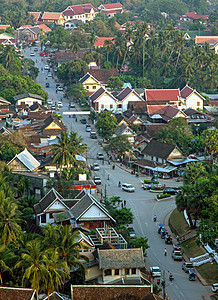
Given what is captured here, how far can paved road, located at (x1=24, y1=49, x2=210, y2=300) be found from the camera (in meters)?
65.9

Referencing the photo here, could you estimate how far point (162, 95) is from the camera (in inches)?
5782

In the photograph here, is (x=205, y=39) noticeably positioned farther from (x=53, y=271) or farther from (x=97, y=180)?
(x=53, y=271)

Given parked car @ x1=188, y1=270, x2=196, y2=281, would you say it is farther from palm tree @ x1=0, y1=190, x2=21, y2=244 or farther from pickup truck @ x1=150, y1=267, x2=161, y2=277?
palm tree @ x1=0, y1=190, x2=21, y2=244

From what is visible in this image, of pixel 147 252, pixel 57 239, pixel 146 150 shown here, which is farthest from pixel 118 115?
pixel 57 239

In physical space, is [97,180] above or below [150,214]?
below

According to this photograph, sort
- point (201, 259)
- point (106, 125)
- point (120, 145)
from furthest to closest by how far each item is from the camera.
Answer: point (106, 125)
point (120, 145)
point (201, 259)

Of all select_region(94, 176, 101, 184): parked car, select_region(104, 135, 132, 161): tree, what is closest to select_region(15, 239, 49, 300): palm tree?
select_region(94, 176, 101, 184): parked car

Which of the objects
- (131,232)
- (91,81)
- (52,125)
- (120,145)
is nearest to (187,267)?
(131,232)

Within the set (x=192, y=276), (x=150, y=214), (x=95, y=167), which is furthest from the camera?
(x=95, y=167)

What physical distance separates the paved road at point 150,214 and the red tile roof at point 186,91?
82.2 ft

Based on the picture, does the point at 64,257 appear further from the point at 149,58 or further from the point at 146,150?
the point at 149,58

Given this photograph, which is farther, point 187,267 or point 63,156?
point 63,156

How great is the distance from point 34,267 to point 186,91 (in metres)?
94.5

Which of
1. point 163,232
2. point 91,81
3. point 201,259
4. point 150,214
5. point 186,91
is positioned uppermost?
point 201,259
